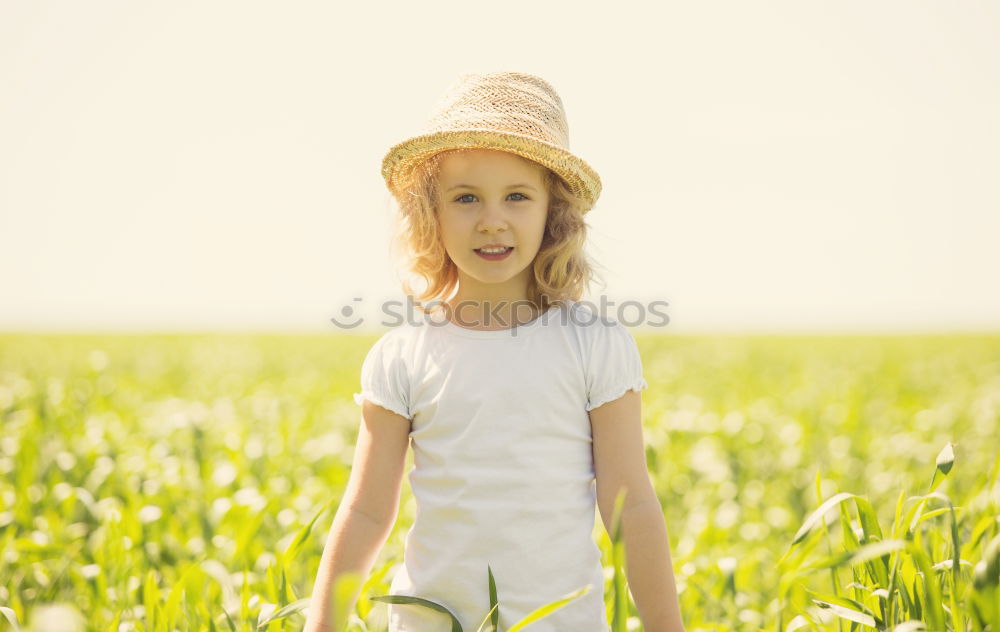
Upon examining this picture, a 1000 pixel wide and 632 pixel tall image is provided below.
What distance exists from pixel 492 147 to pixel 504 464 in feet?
2.69

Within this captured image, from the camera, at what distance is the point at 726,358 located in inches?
637

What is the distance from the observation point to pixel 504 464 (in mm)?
1968

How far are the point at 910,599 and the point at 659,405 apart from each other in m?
6.42

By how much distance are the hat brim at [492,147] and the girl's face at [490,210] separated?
4 centimetres

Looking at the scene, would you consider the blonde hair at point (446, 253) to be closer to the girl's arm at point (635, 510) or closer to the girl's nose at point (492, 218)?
the girl's nose at point (492, 218)

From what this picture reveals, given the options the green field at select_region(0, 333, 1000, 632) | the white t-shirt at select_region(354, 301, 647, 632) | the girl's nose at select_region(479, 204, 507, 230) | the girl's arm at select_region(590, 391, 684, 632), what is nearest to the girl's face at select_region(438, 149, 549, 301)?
the girl's nose at select_region(479, 204, 507, 230)

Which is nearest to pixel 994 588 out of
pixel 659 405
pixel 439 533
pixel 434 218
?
pixel 439 533

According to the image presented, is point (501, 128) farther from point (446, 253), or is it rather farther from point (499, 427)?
point (499, 427)

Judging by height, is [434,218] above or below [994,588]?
above

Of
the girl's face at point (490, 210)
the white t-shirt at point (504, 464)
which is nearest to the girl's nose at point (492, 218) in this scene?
the girl's face at point (490, 210)

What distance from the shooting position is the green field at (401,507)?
2.09 metres

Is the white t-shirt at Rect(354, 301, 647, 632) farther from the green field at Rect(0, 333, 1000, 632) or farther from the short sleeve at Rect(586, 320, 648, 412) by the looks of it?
the green field at Rect(0, 333, 1000, 632)

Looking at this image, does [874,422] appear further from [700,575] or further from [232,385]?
[232,385]

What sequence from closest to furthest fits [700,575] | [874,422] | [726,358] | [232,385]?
[700,575]
[874,422]
[232,385]
[726,358]
